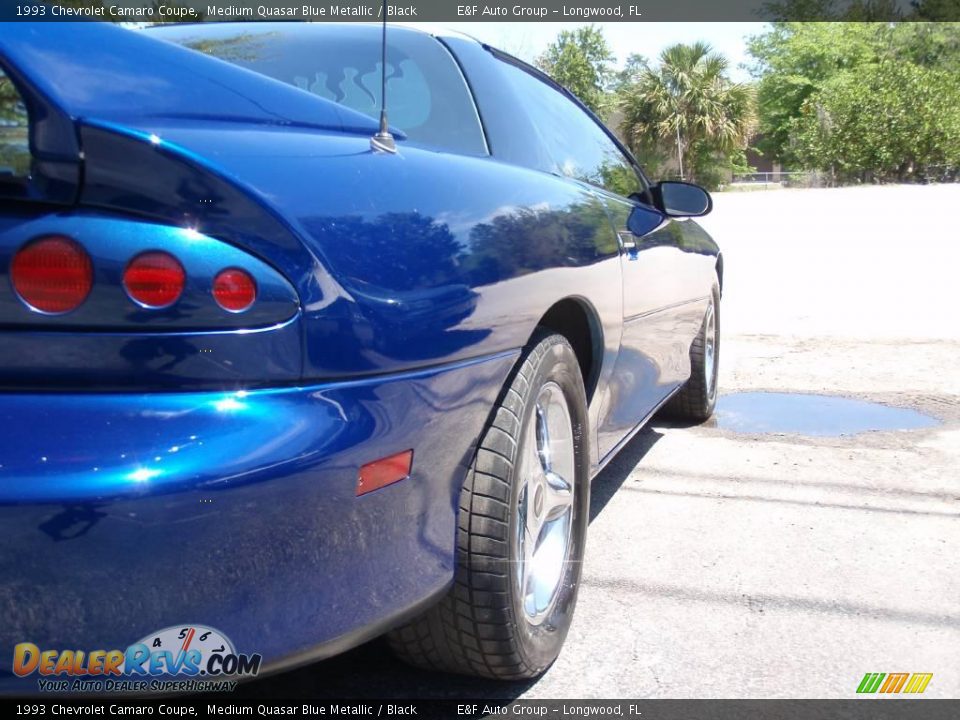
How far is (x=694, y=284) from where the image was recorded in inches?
174

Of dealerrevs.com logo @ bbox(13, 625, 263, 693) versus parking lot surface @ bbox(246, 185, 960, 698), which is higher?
dealerrevs.com logo @ bbox(13, 625, 263, 693)

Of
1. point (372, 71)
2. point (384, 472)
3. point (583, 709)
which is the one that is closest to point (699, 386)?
point (372, 71)

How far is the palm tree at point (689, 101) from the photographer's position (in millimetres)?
43375

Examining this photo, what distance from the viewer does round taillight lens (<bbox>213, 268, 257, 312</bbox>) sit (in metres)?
1.53

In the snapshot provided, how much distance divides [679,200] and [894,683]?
2165mm

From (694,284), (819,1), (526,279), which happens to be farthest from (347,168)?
(819,1)

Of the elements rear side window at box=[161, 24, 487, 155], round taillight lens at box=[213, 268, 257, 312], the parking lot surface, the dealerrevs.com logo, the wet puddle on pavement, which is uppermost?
rear side window at box=[161, 24, 487, 155]

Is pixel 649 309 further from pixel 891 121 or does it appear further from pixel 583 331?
pixel 891 121

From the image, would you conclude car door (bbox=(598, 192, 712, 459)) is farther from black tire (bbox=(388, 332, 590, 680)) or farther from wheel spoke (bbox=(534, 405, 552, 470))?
black tire (bbox=(388, 332, 590, 680))

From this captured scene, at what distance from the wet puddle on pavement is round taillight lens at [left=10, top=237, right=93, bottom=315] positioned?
413cm

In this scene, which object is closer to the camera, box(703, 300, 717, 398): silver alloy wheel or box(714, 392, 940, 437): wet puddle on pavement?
box(703, 300, 717, 398): silver alloy wheel

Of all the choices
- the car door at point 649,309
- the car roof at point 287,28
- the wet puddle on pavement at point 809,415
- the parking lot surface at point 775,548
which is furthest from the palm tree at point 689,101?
the car roof at point 287,28

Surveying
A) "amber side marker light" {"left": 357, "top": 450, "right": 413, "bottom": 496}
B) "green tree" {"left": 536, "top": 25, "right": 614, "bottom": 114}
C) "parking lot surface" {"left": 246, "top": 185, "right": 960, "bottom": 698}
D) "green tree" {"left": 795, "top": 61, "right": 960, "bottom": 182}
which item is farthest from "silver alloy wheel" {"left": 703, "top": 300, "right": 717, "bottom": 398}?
"green tree" {"left": 536, "top": 25, "right": 614, "bottom": 114}

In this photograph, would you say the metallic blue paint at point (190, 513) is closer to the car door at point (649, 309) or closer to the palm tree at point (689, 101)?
the car door at point (649, 309)
